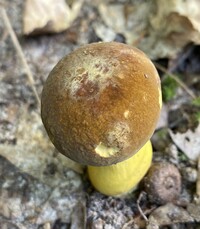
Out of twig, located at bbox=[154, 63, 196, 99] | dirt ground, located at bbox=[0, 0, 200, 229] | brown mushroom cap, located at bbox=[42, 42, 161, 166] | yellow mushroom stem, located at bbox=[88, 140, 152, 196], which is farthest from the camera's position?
twig, located at bbox=[154, 63, 196, 99]

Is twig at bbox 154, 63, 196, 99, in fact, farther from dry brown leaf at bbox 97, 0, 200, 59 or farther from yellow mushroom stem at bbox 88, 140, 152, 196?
yellow mushroom stem at bbox 88, 140, 152, 196

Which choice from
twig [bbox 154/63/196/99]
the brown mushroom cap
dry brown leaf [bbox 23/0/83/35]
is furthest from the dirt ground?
the brown mushroom cap

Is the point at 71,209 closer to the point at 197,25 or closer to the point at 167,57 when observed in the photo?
the point at 167,57

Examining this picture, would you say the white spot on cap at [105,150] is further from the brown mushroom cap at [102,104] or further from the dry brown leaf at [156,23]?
the dry brown leaf at [156,23]

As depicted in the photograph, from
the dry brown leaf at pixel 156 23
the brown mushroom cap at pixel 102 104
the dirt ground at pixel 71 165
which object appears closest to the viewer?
the brown mushroom cap at pixel 102 104

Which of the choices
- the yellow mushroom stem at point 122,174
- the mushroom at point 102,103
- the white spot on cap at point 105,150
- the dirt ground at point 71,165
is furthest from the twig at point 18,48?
the white spot on cap at point 105,150

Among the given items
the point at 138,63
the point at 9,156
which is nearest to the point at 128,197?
the point at 9,156

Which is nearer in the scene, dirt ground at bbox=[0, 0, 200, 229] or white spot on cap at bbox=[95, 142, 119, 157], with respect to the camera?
white spot on cap at bbox=[95, 142, 119, 157]
